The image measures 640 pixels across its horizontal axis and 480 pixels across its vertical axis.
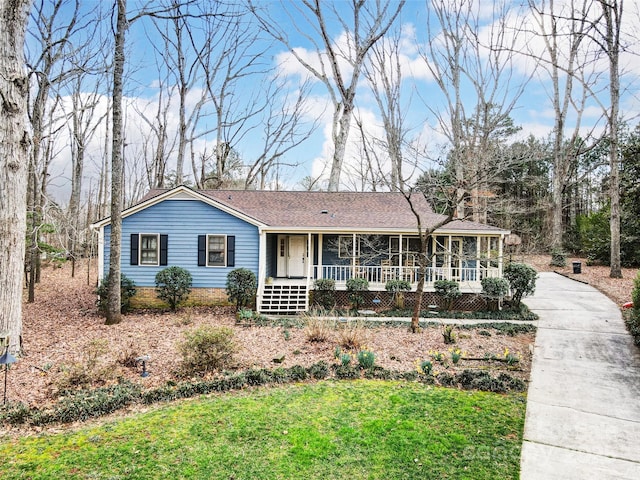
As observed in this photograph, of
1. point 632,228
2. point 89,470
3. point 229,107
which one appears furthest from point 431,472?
point 229,107

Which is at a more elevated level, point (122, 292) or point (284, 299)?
point (122, 292)

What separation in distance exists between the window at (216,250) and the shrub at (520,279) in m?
9.03

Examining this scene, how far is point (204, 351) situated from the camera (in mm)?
6730

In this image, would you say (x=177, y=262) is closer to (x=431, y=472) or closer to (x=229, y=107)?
(x=431, y=472)

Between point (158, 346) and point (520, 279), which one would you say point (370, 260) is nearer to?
point (520, 279)

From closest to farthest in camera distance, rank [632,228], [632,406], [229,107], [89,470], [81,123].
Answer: [89,470]
[632,406]
[632,228]
[81,123]
[229,107]

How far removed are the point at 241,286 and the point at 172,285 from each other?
2.21 m

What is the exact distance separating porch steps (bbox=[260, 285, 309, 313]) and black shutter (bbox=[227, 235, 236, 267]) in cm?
141

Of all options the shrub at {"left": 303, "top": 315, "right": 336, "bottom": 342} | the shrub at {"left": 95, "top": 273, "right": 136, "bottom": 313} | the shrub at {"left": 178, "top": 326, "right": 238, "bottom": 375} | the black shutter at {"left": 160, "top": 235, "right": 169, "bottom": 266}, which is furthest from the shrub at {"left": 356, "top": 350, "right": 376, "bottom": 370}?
the black shutter at {"left": 160, "top": 235, "right": 169, "bottom": 266}

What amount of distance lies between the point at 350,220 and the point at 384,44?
11.7 metres

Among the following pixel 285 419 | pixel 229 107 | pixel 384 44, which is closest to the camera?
pixel 285 419

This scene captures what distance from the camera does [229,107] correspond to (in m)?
25.4

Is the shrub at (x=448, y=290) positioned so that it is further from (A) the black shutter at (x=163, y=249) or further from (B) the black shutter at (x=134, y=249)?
(B) the black shutter at (x=134, y=249)

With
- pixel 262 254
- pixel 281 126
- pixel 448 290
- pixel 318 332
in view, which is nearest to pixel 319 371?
pixel 318 332
